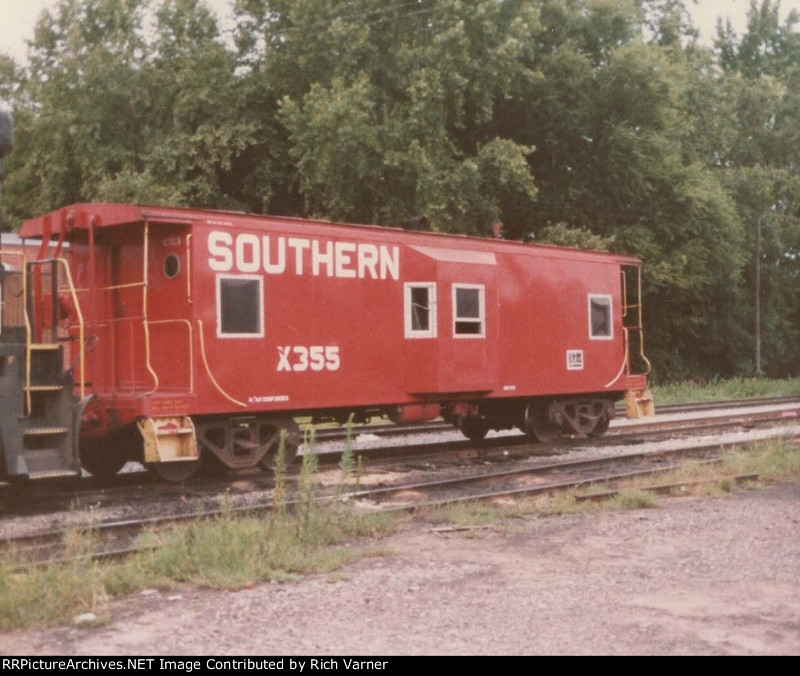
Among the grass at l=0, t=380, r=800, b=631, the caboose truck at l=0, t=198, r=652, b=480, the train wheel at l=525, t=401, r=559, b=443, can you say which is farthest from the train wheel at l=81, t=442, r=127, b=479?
the train wheel at l=525, t=401, r=559, b=443

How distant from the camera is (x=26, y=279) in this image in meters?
10.3

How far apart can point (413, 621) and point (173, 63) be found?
1120 inches

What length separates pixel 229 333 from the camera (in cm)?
1241

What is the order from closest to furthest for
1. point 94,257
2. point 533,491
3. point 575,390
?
point 533,491 < point 94,257 < point 575,390

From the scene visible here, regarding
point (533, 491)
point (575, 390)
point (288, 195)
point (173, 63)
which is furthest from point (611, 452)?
point (173, 63)

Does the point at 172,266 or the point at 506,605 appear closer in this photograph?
the point at 506,605

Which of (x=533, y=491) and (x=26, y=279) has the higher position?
(x=26, y=279)

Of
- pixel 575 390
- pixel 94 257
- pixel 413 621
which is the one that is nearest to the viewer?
pixel 413 621

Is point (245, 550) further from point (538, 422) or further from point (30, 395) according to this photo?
point (538, 422)

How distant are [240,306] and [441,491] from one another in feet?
10.7

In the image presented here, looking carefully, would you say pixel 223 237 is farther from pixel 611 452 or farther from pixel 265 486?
pixel 611 452

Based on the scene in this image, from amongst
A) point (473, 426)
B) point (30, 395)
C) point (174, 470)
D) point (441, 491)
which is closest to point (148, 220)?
point (30, 395)

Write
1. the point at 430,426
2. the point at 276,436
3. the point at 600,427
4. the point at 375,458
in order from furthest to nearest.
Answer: the point at 430,426, the point at 600,427, the point at 375,458, the point at 276,436

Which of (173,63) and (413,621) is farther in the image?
(173,63)
